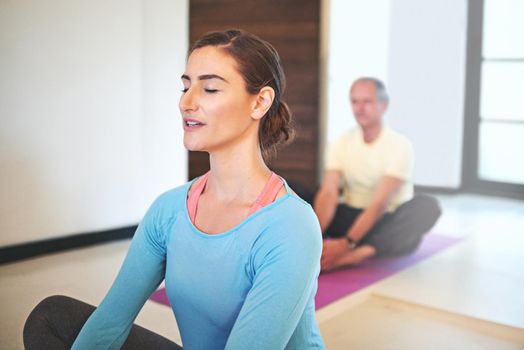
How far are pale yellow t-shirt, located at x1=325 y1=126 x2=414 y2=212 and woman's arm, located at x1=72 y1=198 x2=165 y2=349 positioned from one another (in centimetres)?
196

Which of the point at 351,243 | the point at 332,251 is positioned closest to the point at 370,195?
the point at 351,243

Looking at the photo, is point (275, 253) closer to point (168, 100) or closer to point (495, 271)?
point (495, 271)

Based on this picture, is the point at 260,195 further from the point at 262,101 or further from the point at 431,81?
the point at 431,81

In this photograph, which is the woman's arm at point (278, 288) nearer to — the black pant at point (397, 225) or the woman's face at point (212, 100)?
the woman's face at point (212, 100)

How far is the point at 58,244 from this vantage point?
325cm

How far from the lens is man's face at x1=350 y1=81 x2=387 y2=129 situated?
322cm

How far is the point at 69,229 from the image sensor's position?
3301 mm

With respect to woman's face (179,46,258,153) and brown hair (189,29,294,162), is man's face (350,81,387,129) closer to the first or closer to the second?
brown hair (189,29,294,162)

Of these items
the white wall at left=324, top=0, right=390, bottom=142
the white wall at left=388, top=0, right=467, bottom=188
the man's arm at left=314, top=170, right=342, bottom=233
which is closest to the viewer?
the man's arm at left=314, top=170, right=342, bottom=233

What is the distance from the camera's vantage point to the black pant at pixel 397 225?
10.5ft

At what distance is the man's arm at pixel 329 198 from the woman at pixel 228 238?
189 centimetres

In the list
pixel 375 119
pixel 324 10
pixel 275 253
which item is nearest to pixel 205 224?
pixel 275 253

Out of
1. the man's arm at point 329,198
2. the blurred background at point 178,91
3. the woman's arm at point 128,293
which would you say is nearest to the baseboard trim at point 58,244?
the blurred background at point 178,91

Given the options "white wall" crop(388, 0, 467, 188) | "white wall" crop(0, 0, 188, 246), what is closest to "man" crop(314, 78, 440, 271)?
"white wall" crop(0, 0, 188, 246)
